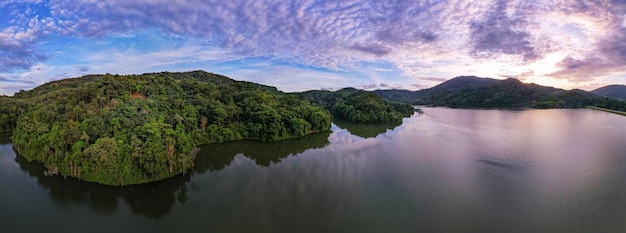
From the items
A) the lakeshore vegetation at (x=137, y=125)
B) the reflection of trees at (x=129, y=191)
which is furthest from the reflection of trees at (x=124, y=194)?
the lakeshore vegetation at (x=137, y=125)

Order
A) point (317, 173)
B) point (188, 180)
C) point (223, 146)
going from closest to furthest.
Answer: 1. point (188, 180)
2. point (317, 173)
3. point (223, 146)

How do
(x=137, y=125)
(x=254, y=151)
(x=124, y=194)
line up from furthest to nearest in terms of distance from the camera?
(x=254, y=151) < (x=137, y=125) < (x=124, y=194)

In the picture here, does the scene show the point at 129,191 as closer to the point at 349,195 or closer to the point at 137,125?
the point at 137,125

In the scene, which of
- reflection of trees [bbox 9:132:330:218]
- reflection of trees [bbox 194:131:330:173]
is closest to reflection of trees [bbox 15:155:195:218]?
reflection of trees [bbox 9:132:330:218]

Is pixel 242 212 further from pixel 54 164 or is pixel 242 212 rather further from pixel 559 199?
pixel 559 199

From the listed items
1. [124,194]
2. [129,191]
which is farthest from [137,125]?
[124,194]

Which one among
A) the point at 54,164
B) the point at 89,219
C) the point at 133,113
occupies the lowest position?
the point at 89,219

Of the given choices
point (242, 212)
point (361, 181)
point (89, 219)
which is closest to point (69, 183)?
point (89, 219)

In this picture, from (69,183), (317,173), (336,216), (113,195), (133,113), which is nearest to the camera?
(336,216)
